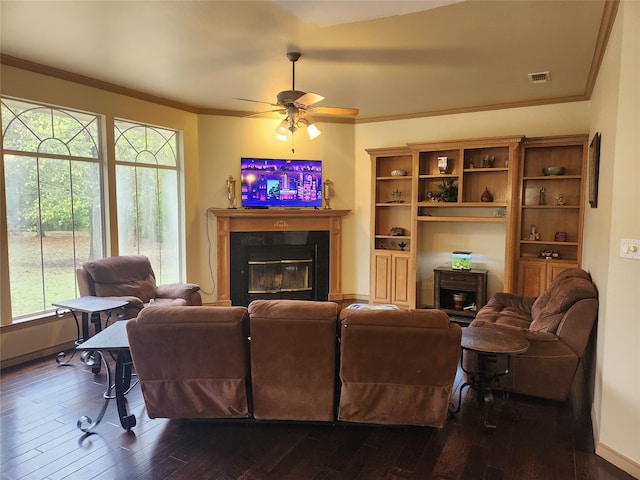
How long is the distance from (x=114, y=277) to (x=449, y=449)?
3.68m

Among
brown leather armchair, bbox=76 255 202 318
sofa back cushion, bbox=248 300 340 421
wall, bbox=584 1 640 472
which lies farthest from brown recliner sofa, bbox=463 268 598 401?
brown leather armchair, bbox=76 255 202 318

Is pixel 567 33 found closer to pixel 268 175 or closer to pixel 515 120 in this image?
pixel 515 120

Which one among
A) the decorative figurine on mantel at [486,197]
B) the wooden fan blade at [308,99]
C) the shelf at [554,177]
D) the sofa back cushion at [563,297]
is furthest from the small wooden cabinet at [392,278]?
the wooden fan blade at [308,99]

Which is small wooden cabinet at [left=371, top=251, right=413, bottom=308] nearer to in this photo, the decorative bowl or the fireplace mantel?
the fireplace mantel

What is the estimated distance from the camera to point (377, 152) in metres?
5.97

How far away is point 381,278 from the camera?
19.9 ft

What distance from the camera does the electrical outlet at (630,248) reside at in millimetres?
2193

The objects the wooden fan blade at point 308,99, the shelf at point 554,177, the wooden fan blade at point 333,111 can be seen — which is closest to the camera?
the wooden fan blade at point 308,99

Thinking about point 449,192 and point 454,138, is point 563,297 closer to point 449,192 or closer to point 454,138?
point 449,192

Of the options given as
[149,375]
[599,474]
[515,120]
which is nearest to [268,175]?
[515,120]

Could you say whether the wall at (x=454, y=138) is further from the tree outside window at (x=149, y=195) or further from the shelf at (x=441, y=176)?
the tree outside window at (x=149, y=195)

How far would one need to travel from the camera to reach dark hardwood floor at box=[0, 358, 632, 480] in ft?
7.52

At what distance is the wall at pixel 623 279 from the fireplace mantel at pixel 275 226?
4.14m

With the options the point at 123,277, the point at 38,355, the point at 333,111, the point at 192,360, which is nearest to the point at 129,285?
the point at 123,277
